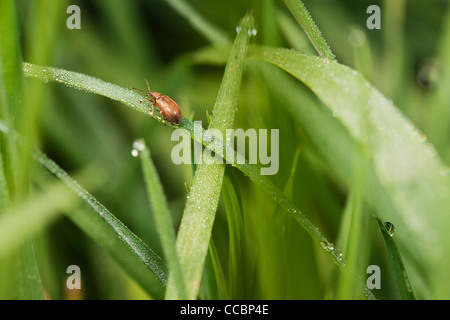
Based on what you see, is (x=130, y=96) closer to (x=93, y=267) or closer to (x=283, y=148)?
(x=283, y=148)

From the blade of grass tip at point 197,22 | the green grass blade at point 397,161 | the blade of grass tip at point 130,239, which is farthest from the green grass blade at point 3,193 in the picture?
the blade of grass tip at point 197,22

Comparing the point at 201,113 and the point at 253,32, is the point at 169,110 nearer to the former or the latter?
the point at 253,32

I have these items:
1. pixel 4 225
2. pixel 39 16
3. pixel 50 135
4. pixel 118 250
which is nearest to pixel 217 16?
pixel 50 135

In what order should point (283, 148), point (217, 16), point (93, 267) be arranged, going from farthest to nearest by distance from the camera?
point (217, 16), point (93, 267), point (283, 148)

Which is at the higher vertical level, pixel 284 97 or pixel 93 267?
pixel 284 97

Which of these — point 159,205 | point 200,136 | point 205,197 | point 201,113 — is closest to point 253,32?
point 200,136
